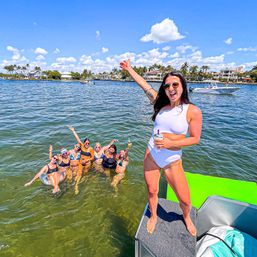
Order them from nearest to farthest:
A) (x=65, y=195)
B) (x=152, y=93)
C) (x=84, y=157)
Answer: (x=152, y=93) < (x=65, y=195) < (x=84, y=157)

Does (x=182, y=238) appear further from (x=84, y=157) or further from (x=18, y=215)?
(x=84, y=157)

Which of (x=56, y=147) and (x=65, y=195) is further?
(x=56, y=147)

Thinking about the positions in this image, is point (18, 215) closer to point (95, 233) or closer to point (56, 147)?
point (95, 233)

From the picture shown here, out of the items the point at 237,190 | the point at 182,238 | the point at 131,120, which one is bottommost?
the point at 131,120

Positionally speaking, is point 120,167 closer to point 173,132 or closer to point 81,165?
point 81,165

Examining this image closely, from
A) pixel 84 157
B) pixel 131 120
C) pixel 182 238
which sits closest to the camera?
pixel 182 238

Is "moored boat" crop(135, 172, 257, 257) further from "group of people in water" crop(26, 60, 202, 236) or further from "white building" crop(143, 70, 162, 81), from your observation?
"white building" crop(143, 70, 162, 81)

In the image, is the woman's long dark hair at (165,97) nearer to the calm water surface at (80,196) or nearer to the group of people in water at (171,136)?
the group of people in water at (171,136)

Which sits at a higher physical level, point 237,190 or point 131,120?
point 237,190

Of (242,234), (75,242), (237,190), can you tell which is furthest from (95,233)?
(237,190)

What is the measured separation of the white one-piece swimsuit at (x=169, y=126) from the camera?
101 inches

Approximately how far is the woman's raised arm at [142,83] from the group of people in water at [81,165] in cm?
429

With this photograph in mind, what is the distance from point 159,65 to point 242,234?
14826 centimetres

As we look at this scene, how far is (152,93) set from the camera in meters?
3.08
